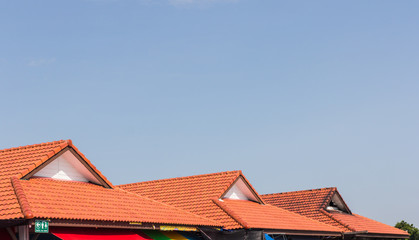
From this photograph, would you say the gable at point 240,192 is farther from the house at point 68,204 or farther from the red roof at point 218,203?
the house at point 68,204

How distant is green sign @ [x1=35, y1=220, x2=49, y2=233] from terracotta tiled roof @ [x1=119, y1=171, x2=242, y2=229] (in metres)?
8.82

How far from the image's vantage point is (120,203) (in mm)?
18438

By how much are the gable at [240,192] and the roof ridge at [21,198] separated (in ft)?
34.7

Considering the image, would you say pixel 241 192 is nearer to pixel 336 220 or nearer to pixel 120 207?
pixel 336 220

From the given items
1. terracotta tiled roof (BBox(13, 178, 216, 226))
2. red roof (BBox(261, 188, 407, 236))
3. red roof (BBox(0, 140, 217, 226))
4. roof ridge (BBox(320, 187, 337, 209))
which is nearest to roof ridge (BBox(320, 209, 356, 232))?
red roof (BBox(261, 188, 407, 236))

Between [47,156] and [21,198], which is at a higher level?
[47,156]

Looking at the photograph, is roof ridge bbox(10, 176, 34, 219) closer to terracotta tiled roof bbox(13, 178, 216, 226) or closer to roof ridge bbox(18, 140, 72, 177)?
terracotta tiled roof bbox(13, 178, 216, 226)

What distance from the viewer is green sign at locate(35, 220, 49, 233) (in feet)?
44.9

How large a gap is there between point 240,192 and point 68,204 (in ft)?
37.9

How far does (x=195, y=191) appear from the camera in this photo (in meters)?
25.5

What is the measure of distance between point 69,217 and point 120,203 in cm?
377

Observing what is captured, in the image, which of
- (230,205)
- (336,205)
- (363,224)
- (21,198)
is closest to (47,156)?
(21,198)

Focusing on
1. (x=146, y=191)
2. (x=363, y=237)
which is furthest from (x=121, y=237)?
(x=363, y=237)

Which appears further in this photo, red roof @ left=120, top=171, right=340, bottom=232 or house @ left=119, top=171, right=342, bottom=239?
red roof @ left=120, top=171, right=340, bottom=232
